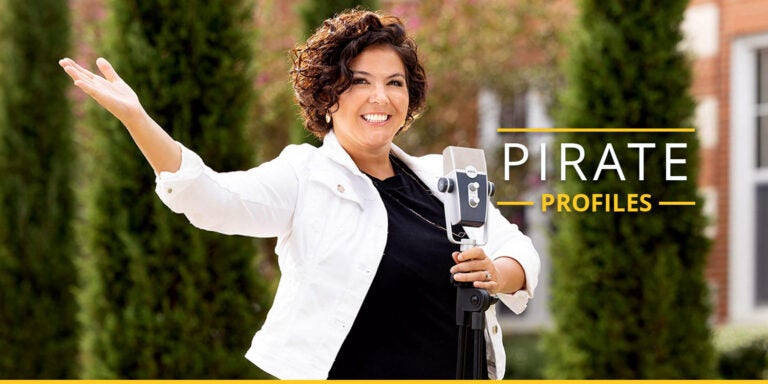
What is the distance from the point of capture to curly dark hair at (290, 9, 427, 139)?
2.61 metres

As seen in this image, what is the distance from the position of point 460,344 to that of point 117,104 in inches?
35.3

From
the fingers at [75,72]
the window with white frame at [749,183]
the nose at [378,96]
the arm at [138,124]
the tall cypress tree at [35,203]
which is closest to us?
the arm at [138,124]

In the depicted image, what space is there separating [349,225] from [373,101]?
30 centimetres

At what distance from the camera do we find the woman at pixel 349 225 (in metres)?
2.37

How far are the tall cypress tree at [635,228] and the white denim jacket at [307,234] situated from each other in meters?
4.11

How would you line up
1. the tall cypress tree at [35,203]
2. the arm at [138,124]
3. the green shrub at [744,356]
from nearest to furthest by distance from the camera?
the arm at [138,124], the green shrub at [744,356], the tall cypress tree at [35,203]

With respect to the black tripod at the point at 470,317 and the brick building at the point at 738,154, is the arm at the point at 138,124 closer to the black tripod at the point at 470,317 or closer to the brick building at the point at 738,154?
the black tripod at the point at 470,317

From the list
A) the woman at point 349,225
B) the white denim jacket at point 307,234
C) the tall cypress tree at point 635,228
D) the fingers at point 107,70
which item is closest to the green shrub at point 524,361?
the tall cypress tree at point 635,228

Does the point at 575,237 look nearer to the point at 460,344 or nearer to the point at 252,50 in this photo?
the point at 252,50

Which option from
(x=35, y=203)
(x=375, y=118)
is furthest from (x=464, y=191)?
(x=35, y=203)

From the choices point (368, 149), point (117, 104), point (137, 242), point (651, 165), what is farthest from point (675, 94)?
point (117, 104)

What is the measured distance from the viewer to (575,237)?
6.71 metres

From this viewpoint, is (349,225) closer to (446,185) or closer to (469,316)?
(446,185)

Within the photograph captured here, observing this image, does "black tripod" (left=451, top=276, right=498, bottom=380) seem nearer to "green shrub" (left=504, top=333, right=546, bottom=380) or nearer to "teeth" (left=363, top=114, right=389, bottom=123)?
"teeth" (left=363, top=114, right=389, bottom=123)
